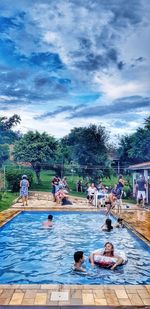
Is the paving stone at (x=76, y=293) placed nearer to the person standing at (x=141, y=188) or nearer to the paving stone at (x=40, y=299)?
the paving stone at (x=40, y=299)

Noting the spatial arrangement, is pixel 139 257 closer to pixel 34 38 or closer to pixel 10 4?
pixel 10 4

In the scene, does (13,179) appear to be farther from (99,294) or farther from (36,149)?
(99,294)

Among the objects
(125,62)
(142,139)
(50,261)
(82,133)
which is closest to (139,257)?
(50,261)

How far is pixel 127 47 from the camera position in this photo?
20.6 metres

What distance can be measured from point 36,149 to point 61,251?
2129cm

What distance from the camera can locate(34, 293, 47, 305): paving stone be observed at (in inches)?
164

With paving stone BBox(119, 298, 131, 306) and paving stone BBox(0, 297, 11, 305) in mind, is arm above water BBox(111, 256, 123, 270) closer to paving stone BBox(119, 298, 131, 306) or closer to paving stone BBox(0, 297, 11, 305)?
paving stone BBox(119, 298, 131, 306)

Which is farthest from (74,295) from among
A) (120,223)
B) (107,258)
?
(120,223)

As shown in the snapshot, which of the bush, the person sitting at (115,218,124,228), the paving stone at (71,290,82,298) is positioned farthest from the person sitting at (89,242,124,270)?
the bush

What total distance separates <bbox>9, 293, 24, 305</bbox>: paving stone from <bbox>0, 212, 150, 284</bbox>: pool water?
1.83m

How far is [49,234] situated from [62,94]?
28.4 m

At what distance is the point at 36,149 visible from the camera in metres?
29.6

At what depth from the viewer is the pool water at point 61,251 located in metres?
6.41

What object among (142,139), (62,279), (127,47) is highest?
(127,47)
